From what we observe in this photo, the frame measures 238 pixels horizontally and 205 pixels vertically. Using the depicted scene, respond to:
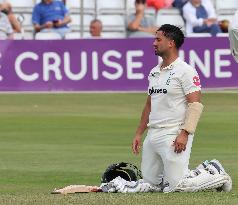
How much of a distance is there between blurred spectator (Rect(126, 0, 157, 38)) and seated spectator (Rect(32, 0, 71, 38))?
147 centimetres

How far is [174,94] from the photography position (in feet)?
33.2

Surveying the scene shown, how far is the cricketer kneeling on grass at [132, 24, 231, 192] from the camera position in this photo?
32.8ft

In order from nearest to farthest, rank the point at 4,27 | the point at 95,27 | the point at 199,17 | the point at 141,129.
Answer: the point at 141,129
the point at 95,27
the point at 4,27
the point at 199,17

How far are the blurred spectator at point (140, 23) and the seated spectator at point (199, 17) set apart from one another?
87 centimetres

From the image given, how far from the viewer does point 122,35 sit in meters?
26.9

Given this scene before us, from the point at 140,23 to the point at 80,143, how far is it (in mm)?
11172

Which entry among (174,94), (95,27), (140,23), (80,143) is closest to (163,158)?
(174,94)

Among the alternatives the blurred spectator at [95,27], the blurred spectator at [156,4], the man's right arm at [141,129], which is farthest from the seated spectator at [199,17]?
the man's right arm at [141,129]

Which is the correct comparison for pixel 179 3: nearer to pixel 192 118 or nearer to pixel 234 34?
pixel 234 34

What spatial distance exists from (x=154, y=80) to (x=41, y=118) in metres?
8.84

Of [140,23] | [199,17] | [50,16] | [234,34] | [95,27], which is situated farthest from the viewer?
[199,17]

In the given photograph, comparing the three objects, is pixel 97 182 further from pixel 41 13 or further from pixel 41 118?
pixel 41 13

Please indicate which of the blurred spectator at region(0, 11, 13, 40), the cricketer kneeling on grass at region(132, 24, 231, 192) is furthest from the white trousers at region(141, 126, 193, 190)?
the blurred spectator at region(0, 11, 13, 40)

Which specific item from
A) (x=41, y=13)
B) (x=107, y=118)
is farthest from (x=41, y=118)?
(x=41, y=13)
